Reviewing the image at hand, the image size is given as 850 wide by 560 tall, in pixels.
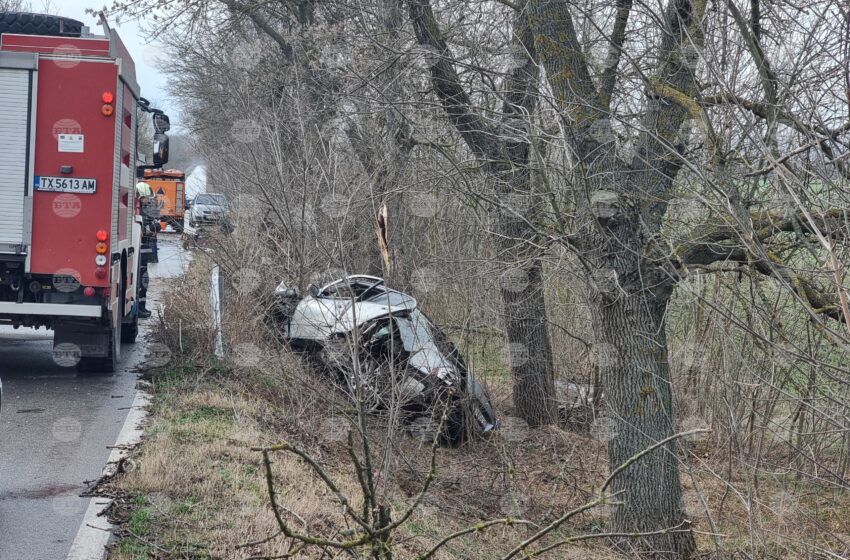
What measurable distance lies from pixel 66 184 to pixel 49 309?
1.42m

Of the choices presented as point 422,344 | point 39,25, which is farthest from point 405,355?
point 39,25

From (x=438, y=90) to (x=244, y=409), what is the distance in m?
4.07

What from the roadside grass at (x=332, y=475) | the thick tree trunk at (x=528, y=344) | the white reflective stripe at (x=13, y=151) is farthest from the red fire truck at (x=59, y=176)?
the thick tree trunk at (x=528, y=344)

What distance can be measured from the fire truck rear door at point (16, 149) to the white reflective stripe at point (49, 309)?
0.62 meters

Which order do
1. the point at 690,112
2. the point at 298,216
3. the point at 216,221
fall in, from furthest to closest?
the point at 216,221, the point at 298,216, the point at 690,112

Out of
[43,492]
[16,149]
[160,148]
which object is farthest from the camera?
[160,148]

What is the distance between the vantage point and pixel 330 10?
14.8 metres

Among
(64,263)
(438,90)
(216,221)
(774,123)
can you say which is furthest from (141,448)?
(216,221)

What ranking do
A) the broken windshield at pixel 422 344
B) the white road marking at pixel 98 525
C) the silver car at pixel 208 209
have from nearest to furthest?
1. the white road marking at pixel 98 525
2. the broken windshield at pixel 422 344
3. the silver car at pixel 208 209

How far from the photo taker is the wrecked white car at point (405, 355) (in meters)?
8.98

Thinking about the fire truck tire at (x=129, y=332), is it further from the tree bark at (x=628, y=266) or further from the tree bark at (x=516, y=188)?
Answer: the tree bark at (x=628, y=266)

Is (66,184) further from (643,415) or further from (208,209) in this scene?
(208,209)

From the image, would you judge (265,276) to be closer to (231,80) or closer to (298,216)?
(298,216)

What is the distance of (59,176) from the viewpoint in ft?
35.5
